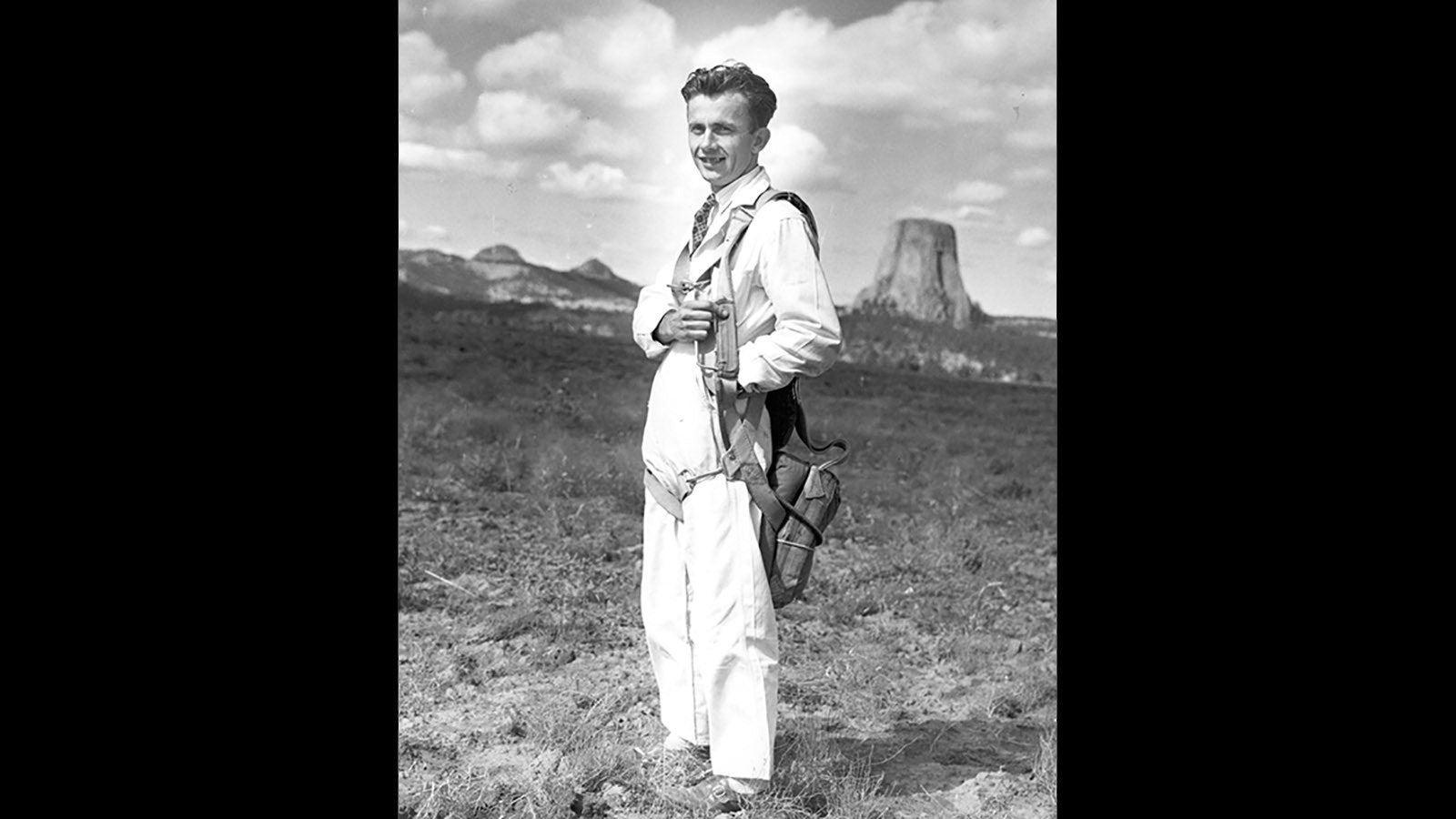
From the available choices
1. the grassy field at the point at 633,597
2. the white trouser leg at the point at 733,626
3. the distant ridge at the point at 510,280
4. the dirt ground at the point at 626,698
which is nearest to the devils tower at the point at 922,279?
the grassy field at the point at 633,597

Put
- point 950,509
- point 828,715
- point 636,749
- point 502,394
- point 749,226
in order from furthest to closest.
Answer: point 502,394 → point 950,509 → point 828,715 → point 636,749 → point 749,226

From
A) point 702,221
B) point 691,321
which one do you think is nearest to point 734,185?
point 702,221

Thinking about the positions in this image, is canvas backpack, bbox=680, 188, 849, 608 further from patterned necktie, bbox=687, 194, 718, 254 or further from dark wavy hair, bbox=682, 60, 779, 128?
A: dark wavy hair, bbox=682, 60, 779, 128

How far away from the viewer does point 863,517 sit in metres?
8.66

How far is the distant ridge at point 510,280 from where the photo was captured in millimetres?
9656

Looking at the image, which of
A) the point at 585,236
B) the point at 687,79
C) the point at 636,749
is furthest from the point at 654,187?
the point at 636,749

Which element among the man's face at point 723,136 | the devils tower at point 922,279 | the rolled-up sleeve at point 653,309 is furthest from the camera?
the devils tower at point 922,279

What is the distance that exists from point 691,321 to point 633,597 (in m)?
3.16

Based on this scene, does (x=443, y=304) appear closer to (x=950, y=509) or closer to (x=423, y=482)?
(x=423, y=482)

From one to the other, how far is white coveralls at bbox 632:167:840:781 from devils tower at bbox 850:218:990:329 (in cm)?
594

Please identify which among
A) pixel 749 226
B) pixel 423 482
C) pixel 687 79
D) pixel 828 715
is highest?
pixel 687 79

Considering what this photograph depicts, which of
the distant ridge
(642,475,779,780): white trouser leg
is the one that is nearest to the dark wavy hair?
(642,475,779,780): white trouser leg

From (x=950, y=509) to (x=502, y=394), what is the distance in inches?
140

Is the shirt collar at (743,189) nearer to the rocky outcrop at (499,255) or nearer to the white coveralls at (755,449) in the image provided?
the white coveralls at (755,449)
